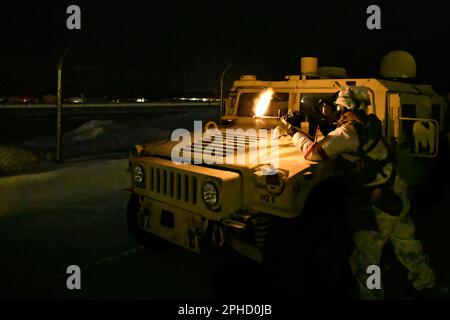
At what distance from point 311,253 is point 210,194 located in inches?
34.0

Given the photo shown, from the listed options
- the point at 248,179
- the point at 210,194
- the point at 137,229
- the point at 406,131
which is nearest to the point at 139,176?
the point at 137,229

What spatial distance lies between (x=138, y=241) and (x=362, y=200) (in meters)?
2.22

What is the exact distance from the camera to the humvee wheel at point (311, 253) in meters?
3.54

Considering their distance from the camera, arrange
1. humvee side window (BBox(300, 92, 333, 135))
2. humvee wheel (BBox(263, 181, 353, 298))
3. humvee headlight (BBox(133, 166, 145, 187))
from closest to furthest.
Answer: humvee wheel (BBox(263, 181, 353, 298)) < humvee headlight (BBox(133, 166, 145, 187)) < humvee side window (BBox(300, 92, 333, 135))

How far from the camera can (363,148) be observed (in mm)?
3623

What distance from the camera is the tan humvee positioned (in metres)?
3.59

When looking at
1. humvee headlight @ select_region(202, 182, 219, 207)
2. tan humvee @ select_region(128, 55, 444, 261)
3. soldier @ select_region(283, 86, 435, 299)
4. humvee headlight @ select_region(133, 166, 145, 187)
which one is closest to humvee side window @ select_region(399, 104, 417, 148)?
tan humvee @ select_region(128, 55, 444, 261)

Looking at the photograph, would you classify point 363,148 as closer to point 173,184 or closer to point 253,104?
point 173,184

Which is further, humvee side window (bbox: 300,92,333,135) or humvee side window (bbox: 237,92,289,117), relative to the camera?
humvee side window (bbox: 237,92,289,117)

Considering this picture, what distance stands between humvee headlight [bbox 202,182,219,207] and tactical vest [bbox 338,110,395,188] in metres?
1.05

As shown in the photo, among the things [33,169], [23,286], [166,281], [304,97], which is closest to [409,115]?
[304,97]

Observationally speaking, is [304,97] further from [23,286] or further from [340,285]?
[23,286]
